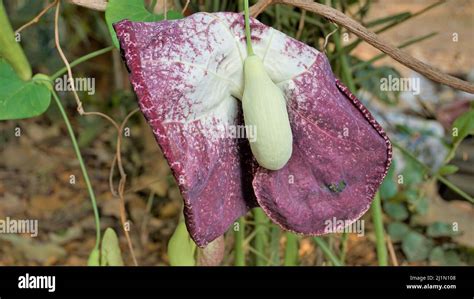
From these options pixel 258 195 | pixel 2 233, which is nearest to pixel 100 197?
pixel 2 233

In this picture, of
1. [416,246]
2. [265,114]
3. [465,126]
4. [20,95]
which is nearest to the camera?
[265,114]

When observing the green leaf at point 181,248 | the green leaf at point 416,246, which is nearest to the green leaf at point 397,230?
the green leaf at point 416,246

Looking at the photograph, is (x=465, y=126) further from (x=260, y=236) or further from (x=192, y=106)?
(x=192, y=106)

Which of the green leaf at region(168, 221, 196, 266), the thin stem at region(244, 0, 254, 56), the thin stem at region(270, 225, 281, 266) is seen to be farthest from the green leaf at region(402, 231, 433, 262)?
the thin stem at region(244, 0, 254, 56)

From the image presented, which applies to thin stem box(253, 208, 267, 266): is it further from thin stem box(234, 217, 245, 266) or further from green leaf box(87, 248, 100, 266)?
green leaf box(87, 248, 100, 266)

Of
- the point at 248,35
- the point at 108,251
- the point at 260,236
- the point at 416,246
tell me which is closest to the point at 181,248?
the point at 108,251

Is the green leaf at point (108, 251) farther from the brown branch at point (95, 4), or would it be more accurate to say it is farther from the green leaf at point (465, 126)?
the green leaf at point (465, 126)
